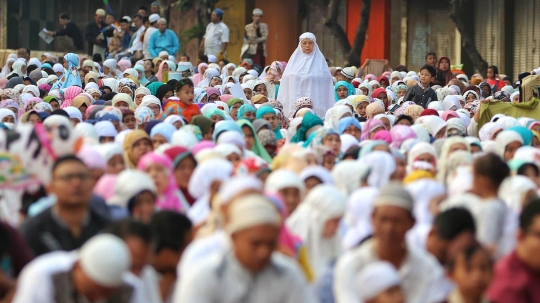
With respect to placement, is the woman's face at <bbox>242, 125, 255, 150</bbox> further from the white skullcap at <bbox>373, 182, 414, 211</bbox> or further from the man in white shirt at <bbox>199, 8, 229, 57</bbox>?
the man in white shirt at <bbox>199, 8, 229, 57</bbox>

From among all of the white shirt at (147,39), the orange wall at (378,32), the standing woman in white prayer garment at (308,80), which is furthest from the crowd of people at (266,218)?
the orange wall at (378,32)

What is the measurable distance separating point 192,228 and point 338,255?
724 millimetres

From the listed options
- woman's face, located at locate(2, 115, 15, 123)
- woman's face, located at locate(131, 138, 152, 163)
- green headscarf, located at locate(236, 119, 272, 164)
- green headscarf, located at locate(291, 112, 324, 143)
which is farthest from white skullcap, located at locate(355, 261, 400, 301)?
woman's face, located at locate(2, 115, 15, 123)

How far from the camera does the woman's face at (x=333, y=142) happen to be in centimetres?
1016

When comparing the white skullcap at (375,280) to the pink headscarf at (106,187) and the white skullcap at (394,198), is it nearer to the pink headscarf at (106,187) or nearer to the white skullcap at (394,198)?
the white skullcap at (394,198)

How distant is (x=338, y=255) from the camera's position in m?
6.45

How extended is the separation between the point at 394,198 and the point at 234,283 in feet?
3.28

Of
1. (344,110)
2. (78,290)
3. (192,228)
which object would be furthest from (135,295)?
(344,110)

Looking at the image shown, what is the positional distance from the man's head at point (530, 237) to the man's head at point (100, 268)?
1634 mm

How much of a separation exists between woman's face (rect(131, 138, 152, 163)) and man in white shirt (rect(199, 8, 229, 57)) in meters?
16.3

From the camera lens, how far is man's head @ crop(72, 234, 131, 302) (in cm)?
485

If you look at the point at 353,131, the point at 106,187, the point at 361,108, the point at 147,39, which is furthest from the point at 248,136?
the point at 147,39

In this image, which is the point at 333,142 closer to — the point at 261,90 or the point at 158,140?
the point at 158,140

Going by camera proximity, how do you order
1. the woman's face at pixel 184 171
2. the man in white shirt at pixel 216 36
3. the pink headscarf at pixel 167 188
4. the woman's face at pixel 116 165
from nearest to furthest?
the pink headscarf at pixel 167 188, the woman's face at pixel 184 171, the woman's face at pixel 116 165, the man in white shirt at pixel 216 36
